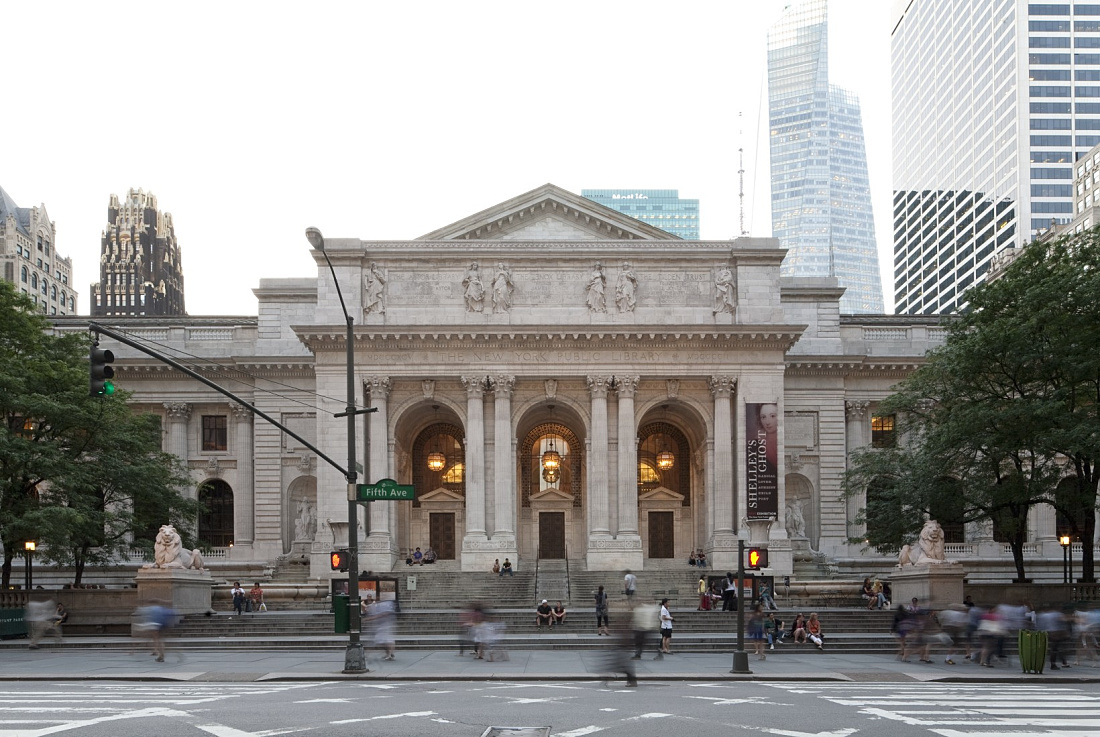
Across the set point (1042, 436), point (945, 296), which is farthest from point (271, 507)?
point (945, 296)

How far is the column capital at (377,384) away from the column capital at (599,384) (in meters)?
10.4

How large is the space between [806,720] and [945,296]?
18048 centimetres

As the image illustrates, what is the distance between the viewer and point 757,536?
54219mm

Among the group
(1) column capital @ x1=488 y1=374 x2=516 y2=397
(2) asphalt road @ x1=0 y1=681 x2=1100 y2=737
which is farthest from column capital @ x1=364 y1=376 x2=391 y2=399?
(2) asphalt road @ x1=0 y1=681 x2=1100 y2=737

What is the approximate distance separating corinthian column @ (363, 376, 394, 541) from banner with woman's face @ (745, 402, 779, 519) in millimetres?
18159

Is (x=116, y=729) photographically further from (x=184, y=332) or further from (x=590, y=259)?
(x=184, y=332)

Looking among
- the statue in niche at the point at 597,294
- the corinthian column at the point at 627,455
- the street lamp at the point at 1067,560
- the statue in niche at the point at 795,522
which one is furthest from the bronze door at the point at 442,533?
the street lamp at the point at 1067,560

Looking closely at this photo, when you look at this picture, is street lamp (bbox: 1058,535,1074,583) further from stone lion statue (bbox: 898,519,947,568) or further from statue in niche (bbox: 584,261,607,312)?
statue in niche (bbox: 584,261,607,312)

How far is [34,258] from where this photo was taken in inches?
5359

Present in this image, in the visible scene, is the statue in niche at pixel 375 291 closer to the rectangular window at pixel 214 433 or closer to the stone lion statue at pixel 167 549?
the rectangular window at pixel 214 433

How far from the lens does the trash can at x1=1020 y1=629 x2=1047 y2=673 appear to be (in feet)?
90.0

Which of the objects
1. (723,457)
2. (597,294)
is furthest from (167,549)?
(723,457)

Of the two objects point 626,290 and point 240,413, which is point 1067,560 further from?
point 240,413

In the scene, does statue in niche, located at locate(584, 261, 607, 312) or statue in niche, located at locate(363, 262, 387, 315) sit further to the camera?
statue in niche, located at locate(363, 262, 387, 315)
